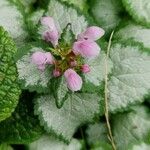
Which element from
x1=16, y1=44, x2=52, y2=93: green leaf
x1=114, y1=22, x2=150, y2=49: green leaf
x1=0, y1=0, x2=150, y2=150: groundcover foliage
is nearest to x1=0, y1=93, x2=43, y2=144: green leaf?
x1=0, y1=0, x2=150, y2=150: groundcover foliage

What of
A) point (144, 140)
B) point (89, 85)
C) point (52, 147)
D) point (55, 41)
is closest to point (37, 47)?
point (55, 41)

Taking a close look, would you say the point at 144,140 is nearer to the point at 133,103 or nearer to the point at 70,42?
the point at 133,103

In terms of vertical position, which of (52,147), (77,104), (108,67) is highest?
(108,67)

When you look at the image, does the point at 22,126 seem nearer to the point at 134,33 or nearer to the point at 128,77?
the point at 128,77

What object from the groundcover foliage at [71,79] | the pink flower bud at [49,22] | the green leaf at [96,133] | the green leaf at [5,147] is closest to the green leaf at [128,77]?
the groundcover foliage at [71,79]

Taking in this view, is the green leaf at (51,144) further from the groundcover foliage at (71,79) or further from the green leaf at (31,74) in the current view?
the green leaf at (31,74)

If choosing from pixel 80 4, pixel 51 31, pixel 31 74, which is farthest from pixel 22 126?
pixel 80 4
